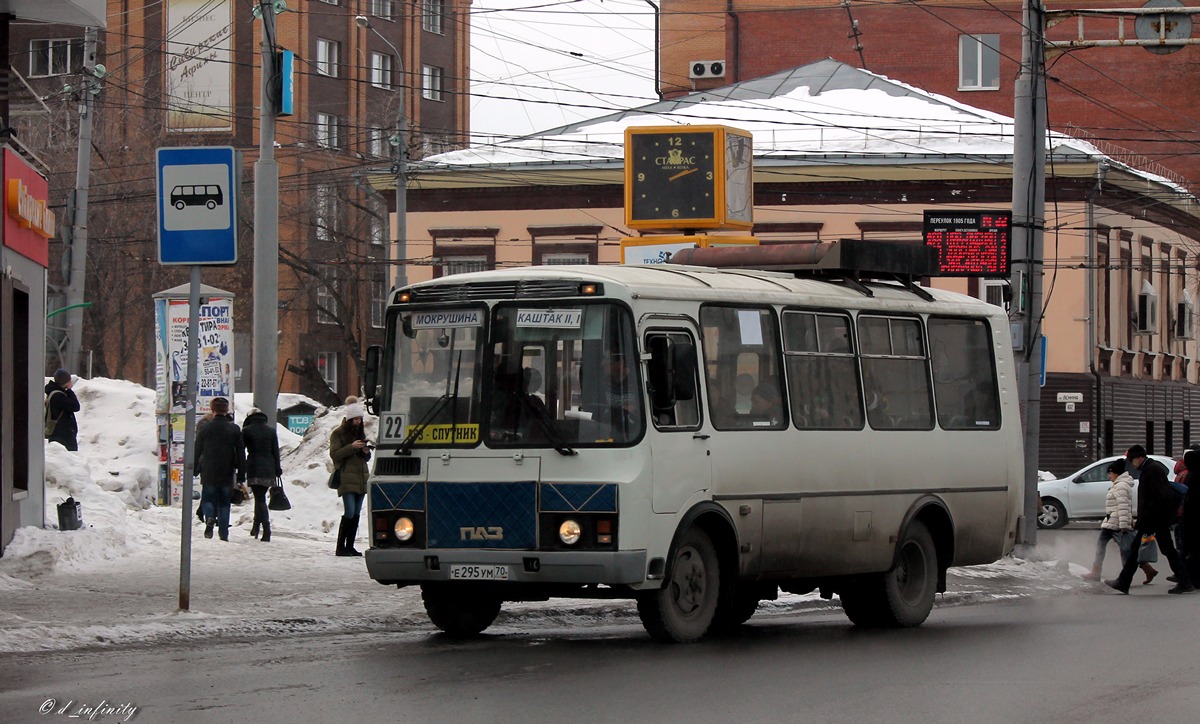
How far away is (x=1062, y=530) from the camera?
115ft

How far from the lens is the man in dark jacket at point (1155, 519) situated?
798 inches

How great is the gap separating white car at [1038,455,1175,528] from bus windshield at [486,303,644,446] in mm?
25338

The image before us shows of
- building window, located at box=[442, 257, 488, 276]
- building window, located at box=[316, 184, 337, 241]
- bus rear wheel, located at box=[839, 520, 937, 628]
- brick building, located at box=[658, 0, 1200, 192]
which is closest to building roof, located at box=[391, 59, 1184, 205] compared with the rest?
building window, located at box=[442, 257, 488, 276]

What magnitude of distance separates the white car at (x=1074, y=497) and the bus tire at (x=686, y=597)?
24409mm

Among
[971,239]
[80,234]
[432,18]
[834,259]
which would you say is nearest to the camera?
[834,259]

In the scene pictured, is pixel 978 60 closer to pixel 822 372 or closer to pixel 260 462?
pixel 260 462

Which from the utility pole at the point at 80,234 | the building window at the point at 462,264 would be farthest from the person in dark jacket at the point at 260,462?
the building window at the point at 462,264

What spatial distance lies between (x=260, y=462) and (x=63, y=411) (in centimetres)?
624

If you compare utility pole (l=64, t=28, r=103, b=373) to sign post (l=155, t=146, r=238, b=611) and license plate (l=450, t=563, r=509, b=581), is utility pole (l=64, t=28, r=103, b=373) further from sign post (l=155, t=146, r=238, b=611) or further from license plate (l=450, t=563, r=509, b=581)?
license plate (l=450, t=563, r=509, b=581)

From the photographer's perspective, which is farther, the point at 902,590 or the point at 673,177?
the point at 673,177

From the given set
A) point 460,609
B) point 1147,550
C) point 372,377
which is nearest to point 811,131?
point 1147,550

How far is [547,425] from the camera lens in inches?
496

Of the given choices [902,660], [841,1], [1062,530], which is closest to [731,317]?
[902,660]

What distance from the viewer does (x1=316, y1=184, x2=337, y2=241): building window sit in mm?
64562
